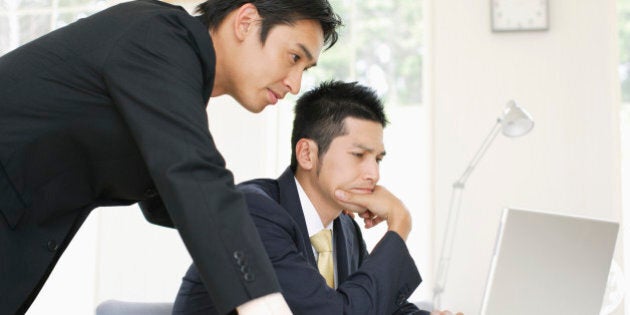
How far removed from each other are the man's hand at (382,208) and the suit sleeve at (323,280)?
9cm

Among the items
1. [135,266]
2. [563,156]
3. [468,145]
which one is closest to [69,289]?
[135,266]

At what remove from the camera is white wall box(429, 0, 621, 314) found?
421 cm

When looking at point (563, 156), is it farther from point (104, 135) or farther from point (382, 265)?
point (104, 135)

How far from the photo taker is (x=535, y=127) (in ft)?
14.0

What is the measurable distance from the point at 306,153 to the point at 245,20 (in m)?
0.82

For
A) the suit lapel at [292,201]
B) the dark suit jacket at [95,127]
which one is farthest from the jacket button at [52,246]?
the suit lapel at [292,201]

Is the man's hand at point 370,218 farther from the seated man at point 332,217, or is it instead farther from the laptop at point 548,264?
the laptop at point 548,264

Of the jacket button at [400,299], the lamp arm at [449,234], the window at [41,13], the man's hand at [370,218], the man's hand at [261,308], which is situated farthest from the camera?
the window at [41,13]

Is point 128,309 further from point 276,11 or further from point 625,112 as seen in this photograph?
point 625,112

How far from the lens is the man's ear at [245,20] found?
1.38m

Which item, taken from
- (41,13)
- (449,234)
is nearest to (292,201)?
(449,234)

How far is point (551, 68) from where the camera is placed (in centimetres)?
429

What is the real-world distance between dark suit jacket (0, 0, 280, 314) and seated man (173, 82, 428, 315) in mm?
559

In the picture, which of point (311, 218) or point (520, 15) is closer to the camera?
point (311, 218)
